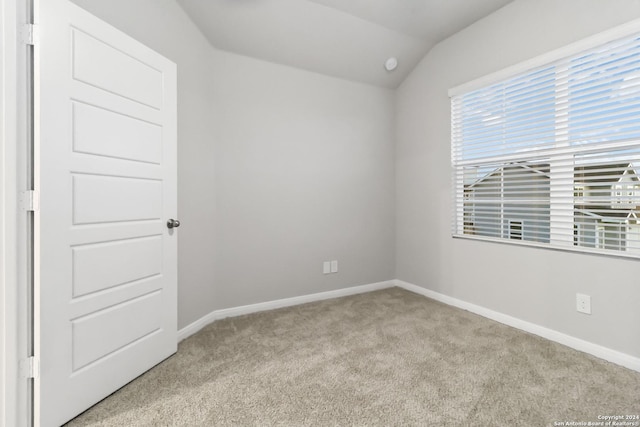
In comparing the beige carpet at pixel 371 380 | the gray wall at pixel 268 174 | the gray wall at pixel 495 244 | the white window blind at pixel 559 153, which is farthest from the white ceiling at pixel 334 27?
the beige carpet at pixel 371 380

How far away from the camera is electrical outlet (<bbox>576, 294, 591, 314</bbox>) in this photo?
2.02 m

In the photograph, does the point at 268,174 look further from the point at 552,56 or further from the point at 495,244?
the point at 552,56

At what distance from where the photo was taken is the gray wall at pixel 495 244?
75.8 inches

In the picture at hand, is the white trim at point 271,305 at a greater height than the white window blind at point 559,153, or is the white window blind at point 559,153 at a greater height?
the white window blind at point 559,153

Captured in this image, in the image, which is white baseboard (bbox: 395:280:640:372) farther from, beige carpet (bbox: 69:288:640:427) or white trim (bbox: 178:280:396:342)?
white trim (bbox: 178:280:396:342)

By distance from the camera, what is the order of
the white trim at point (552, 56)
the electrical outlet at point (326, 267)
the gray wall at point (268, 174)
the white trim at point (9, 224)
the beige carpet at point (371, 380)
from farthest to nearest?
the electrical outlet at point (326, 267), the gray wall at point (268, 174), the white trim at point (552, 56), the beige carpet at point (371, 380), the white trim at point (9, 224)

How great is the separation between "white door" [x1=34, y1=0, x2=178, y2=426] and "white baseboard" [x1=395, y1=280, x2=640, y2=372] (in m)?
2.48

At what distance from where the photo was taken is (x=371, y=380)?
1.70m

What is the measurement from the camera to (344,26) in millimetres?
2711

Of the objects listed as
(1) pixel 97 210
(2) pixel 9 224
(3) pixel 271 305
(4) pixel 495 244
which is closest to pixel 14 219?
(2) pixel 9 224

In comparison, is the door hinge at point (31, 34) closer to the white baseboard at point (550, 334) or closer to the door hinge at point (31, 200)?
the door hinge at point (31, 200)

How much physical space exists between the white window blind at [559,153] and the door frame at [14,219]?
3.08m

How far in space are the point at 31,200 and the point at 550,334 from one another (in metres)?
3.26

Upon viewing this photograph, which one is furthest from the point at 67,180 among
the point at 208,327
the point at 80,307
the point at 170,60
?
the point at 208,327
